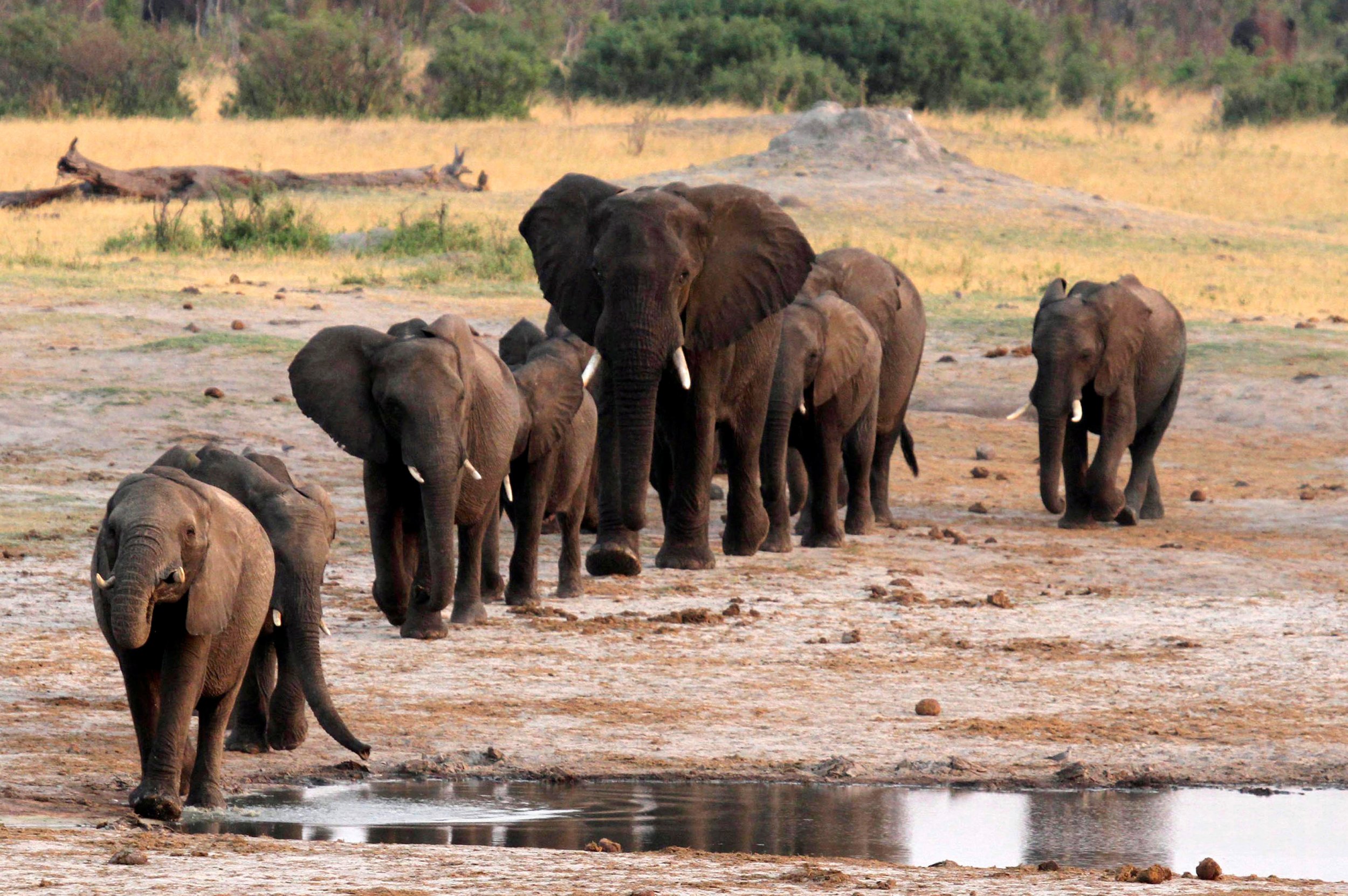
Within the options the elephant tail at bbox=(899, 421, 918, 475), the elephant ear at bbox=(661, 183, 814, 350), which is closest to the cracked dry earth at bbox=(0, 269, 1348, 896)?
the elephant tail at bbox=(899, 421, 918, 475)

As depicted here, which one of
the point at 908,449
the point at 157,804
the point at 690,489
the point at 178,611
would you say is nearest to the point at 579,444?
the point at 690,489

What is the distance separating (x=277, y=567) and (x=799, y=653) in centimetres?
277

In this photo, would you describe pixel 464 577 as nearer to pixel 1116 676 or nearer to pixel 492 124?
pixel 1116 676

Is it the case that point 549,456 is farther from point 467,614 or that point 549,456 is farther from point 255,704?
point 255,704

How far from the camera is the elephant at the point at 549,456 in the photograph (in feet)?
29.8

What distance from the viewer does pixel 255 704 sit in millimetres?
6906

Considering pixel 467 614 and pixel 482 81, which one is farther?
pixel 482 81

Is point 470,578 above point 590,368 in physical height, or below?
below

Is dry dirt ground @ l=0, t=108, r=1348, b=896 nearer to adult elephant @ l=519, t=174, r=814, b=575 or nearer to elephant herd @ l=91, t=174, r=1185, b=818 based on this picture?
elephant herd @ l=91, t=174, r=1185, b=818

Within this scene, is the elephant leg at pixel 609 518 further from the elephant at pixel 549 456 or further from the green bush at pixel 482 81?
the green bush at pixel 482 81

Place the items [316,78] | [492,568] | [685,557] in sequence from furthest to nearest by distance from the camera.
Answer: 1. [316,78]
2. [685,557]
3. [492,568]

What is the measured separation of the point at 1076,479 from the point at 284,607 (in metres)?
7.32

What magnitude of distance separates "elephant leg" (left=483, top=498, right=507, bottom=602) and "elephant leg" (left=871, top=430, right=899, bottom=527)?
359 centimetres

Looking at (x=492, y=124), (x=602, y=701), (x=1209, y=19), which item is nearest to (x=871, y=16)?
(x=492, y=124)
